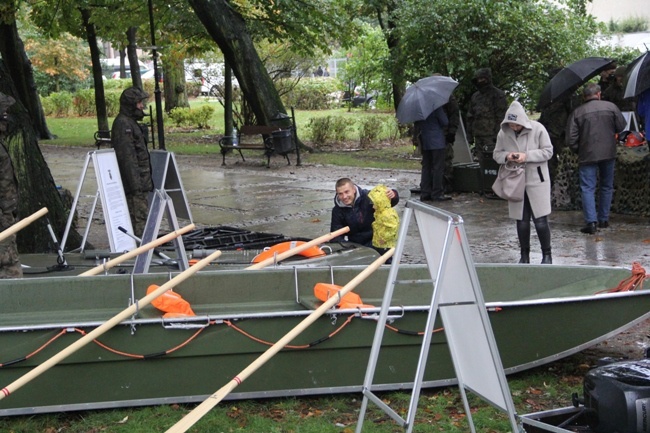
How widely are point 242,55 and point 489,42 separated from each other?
686 centimetres

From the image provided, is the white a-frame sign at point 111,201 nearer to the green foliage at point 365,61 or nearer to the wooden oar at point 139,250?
the wooden oar at point 139,250

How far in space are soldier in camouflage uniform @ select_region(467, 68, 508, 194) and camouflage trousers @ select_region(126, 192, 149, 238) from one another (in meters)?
5.97

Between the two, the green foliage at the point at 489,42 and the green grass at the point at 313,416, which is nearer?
the green grass at the point at 313,416

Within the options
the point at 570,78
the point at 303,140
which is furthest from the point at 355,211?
the point at 303,140

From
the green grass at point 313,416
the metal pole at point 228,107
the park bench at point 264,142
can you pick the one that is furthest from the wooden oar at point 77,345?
the metal pole at point 228,107

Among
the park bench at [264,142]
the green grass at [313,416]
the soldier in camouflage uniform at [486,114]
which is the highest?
the soldier in camouflage uniform at [486,114]

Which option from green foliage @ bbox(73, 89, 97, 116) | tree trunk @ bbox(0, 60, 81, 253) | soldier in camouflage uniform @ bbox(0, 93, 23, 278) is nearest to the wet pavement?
tree trunk @ bbox(0, 60, 81, 253)

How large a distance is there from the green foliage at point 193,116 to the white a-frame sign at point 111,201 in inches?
910

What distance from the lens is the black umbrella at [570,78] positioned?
1238cm

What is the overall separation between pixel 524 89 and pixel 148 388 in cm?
1222

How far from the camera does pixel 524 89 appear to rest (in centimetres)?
1700

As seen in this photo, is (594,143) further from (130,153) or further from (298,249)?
(298,249)

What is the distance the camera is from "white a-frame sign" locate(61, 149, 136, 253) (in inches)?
375

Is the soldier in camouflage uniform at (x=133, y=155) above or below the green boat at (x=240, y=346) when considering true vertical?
above
